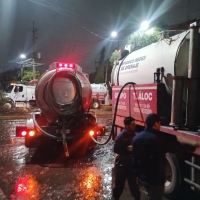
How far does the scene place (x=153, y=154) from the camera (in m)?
3.23

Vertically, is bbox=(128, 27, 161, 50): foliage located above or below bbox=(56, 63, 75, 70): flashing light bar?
above

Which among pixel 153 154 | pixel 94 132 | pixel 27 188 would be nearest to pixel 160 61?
pixel 153 154

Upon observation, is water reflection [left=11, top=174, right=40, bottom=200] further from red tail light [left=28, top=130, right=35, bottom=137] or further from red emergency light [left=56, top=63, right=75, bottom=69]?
red emergency light [left=56, top=63, right=75, bottom=69]

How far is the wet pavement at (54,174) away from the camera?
5145 mm

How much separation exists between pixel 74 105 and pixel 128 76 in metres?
1.87

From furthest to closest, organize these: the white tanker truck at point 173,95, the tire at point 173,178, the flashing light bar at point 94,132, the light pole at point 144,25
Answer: the light pole at point 144,25, the flashing light bar at point 94,132, the tire at point 173,178, the white tanker truck at point 173,95

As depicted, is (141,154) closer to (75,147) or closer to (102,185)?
(102,185)

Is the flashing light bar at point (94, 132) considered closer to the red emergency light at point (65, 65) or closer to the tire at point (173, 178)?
the red emergency light at point (65, 65)

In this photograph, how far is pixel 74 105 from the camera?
795 cm

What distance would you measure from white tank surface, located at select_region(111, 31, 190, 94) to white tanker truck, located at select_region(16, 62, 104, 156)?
138cm

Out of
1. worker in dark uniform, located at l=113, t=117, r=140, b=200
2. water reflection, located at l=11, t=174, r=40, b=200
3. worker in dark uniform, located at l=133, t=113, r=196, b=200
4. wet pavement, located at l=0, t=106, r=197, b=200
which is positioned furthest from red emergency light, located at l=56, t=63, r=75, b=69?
worker in dark uniform, located at l=133, t=113, r=196, b=200

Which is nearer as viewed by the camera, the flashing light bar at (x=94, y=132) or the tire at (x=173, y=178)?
the tire at (x=173, y=178)

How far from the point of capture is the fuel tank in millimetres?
7797

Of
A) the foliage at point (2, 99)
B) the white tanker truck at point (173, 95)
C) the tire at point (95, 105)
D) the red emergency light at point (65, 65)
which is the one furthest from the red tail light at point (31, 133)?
the tire at point (95, 105)
